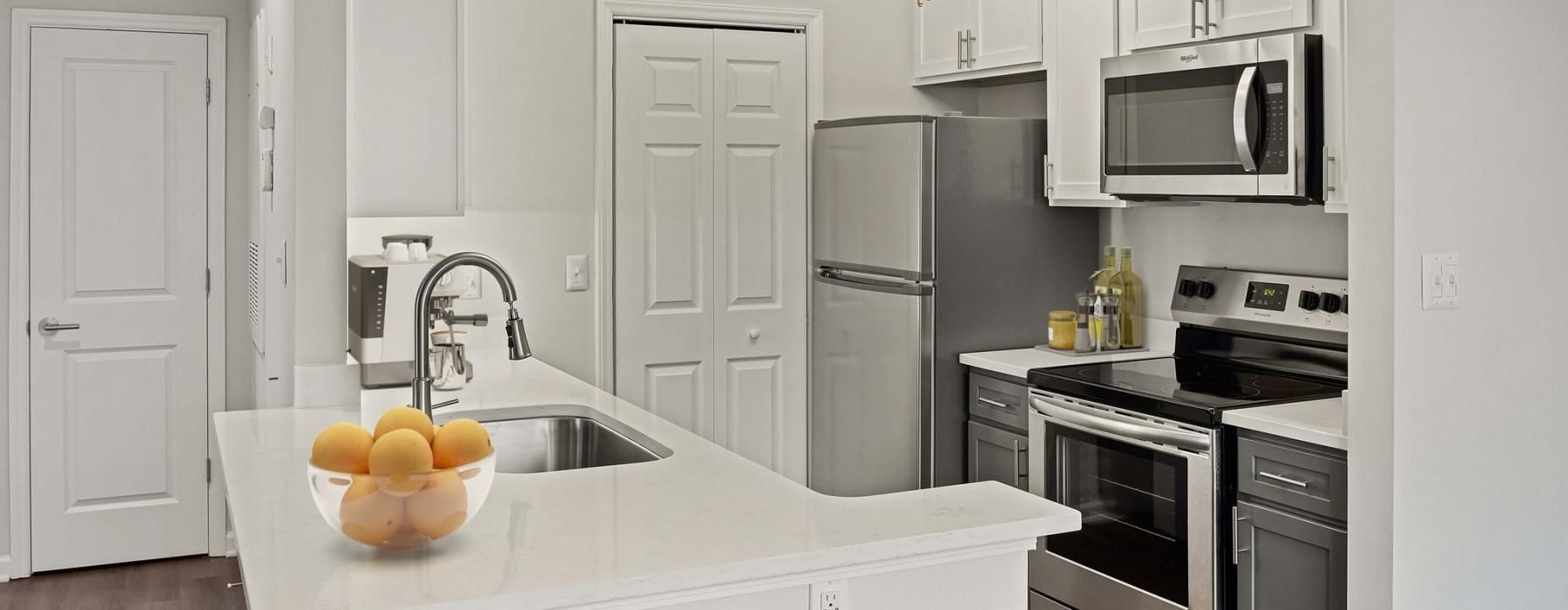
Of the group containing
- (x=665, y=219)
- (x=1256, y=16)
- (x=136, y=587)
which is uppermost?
(x=1256, y=16)

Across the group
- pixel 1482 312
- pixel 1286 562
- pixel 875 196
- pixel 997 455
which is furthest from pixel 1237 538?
pixel 875 196

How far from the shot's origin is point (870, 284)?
395 cm

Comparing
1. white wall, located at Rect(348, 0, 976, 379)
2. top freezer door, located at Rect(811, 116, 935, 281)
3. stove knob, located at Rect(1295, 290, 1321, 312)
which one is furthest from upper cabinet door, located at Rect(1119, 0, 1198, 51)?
white wall, located at Rect(348, 0, 976, 379)

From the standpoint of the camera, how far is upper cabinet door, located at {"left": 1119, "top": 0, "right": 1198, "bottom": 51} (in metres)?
3.18

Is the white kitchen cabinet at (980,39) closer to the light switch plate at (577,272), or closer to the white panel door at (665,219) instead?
the white panel door at (665,219)

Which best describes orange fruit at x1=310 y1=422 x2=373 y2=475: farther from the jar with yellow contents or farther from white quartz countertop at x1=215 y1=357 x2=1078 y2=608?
the jar with yellow contents

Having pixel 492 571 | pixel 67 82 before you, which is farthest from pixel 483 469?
pixel 67 82

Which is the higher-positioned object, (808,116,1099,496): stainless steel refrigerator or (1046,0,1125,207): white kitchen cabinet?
(1046,0,1125,207): white kitchen cabinet

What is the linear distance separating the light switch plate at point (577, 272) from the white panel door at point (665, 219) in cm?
11

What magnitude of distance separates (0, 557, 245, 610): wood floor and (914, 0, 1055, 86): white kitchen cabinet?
9.44 ft

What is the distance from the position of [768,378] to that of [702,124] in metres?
0.89

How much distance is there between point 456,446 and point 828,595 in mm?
520

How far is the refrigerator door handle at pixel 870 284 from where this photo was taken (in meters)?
3.77

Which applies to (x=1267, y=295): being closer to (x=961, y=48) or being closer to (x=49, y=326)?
(x=961, y=48)
